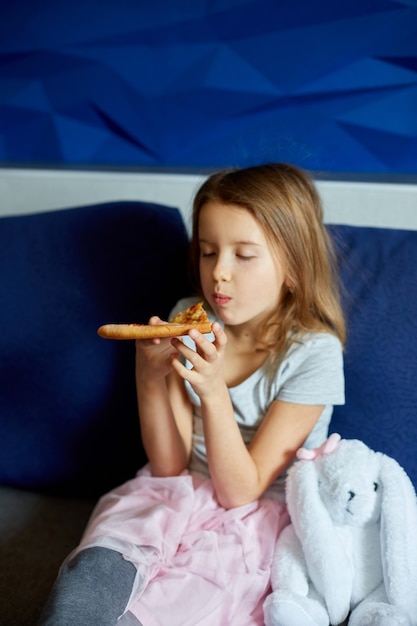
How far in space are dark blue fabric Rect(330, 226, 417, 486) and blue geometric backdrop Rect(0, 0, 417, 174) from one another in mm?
357

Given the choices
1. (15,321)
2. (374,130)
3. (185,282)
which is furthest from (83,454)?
(374,130)

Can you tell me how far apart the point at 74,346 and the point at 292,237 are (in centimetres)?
57

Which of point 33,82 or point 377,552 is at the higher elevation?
point 33,82

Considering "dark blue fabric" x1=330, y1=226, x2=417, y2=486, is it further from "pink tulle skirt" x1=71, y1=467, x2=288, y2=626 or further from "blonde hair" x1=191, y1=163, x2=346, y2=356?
"pink tulle skirt" x1=71, y1=467, x2=288, y2=626

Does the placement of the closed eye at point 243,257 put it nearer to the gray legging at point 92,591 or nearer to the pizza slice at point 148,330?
the pizza slice at point 148,330

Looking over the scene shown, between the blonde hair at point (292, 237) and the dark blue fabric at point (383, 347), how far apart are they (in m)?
0.04

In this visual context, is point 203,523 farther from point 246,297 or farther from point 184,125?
point 184,125

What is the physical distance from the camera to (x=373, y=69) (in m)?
1.57

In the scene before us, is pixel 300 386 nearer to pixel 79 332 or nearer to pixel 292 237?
pixel 292 237

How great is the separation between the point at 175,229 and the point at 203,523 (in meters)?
0.67

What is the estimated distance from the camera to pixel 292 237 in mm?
1271

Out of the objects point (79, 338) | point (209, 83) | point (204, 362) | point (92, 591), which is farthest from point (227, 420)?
point (209, 83)

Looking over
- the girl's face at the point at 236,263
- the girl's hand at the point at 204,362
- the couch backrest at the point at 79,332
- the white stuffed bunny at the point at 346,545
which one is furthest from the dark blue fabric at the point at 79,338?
the white stuffed bunny at the point at 346,545

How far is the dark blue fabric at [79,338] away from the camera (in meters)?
1.50
